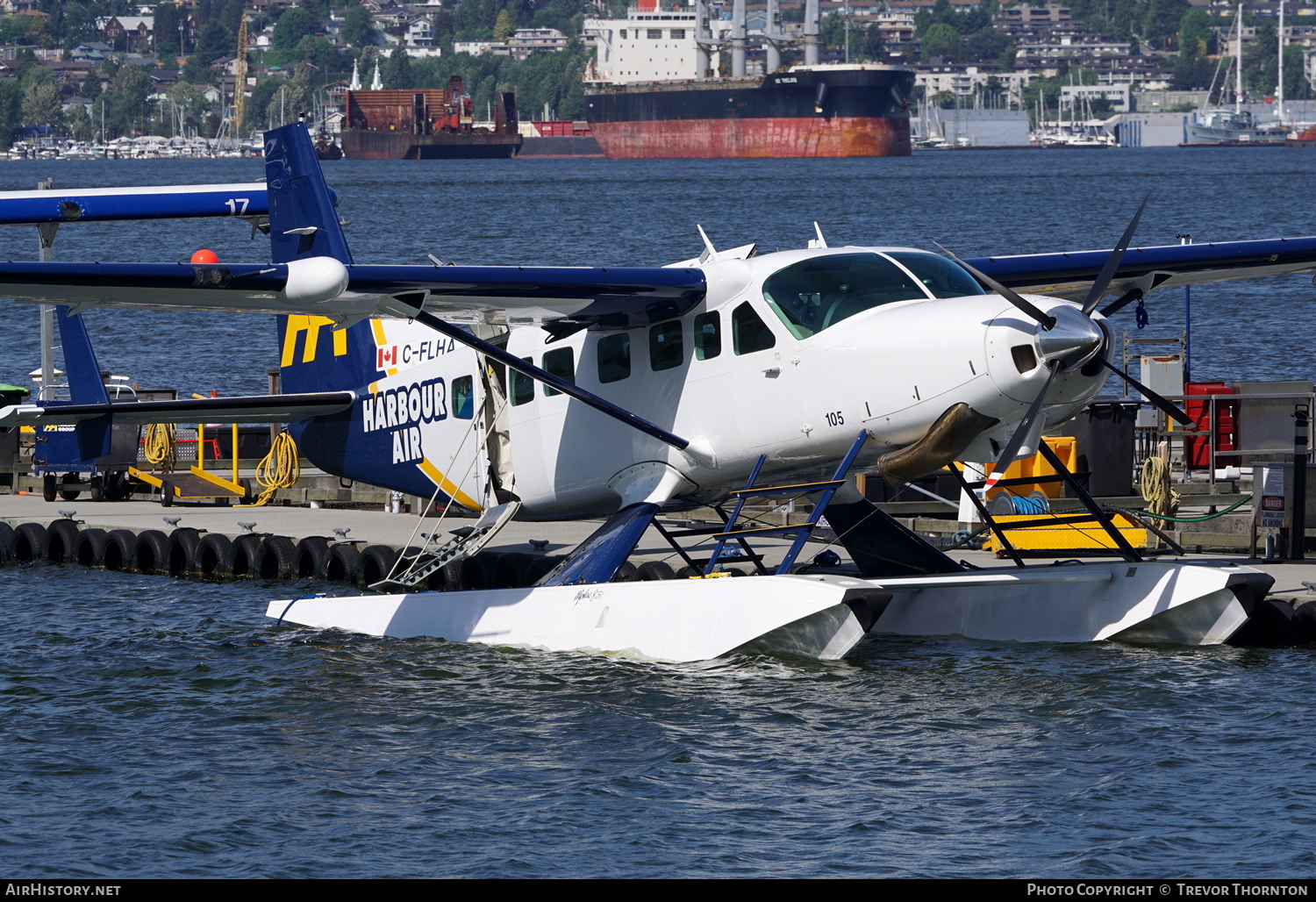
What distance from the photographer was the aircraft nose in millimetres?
11742

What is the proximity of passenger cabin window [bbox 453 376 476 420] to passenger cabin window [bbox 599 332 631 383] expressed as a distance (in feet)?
5.91

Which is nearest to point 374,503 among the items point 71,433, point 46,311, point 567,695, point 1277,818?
point 71,433

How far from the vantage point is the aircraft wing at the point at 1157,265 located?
15.3 m

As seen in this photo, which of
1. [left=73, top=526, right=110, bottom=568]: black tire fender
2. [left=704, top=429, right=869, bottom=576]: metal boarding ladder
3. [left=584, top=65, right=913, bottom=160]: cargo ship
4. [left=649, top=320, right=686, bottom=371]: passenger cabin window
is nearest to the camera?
[left=704, top=429, right=869, bottom=576]: metal boarding ladder

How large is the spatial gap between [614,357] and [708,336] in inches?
38.5

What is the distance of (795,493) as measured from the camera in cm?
1364

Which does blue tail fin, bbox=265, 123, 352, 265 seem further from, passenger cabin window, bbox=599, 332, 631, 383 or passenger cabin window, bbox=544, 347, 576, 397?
passenger cabin window, bbox=599, 332, 631, 383

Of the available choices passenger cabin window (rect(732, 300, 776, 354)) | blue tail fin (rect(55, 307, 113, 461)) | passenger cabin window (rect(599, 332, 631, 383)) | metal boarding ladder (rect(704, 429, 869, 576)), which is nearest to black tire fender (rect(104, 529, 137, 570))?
blue tail fin (rect(55, 307, 113, 461))

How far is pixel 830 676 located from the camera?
13.6m

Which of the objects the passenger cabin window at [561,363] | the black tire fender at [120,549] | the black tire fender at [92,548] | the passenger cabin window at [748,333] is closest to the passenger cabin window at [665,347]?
the passenger cabin window at [748,333]

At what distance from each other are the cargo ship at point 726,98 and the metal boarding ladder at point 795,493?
148948 millimetres

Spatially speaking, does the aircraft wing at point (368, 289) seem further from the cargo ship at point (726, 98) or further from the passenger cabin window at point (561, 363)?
the cargo ship at point (726, 98)

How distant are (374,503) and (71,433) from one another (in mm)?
3560
